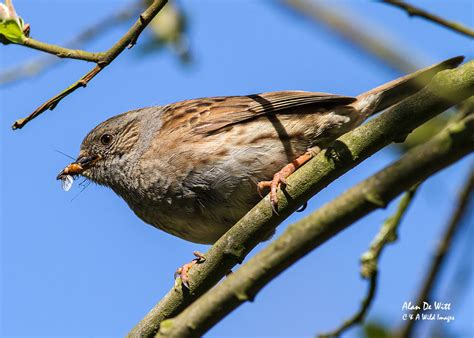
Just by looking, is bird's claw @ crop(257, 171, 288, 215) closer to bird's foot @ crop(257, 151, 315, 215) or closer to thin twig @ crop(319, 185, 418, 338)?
bird's foot @ crop(257, 151, 315, 215)

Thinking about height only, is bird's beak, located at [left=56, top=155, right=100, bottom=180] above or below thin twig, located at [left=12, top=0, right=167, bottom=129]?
above

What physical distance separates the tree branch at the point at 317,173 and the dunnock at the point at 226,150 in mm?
1128

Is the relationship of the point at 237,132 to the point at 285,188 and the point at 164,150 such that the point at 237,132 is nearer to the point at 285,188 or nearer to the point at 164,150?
the point at 164,150

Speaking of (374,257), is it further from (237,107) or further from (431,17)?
(237,107)

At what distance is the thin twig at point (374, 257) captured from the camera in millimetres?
4559

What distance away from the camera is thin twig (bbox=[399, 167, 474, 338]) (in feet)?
14.5

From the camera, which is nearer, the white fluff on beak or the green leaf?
the green leaf

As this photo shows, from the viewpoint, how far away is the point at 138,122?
308 inches

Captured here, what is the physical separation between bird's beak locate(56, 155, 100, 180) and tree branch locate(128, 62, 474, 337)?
9.16 feet

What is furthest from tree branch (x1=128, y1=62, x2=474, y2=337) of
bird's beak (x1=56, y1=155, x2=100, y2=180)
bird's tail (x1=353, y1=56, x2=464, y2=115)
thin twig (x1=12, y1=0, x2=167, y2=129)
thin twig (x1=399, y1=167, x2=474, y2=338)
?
bird's beak (x1=56, y1=155, x2=100, y2=180)

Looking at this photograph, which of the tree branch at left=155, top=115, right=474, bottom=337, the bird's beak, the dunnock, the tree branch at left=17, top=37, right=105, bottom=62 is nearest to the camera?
the tree branch at left=155, top=115, right=474, bottom=337

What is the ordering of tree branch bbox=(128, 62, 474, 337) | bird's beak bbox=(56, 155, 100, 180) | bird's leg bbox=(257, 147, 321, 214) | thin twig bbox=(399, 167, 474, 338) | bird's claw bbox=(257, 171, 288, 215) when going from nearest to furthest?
tree branch bbox=(128, 62, 474, 337), thin twig bbox=(399, 167, 474, 338), bird's claw bbox=(257, 171, 288, 215), bird's leg bbox=(257, 147, 321, 214), bird's beak bbox=(56, 155, 100, 180)

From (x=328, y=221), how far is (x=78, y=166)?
469 cm

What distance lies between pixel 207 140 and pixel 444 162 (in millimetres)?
3578
